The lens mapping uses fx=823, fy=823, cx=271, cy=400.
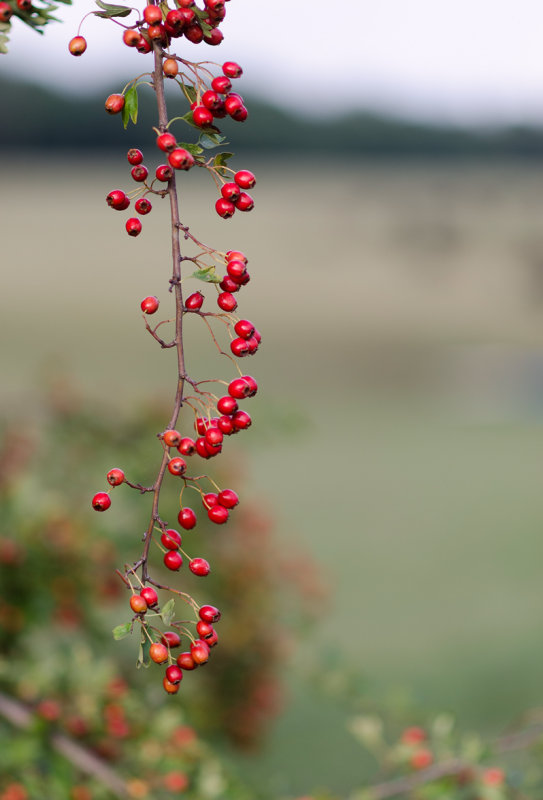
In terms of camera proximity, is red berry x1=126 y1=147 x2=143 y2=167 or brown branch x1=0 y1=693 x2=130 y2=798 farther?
brown branch x1=0 y1=693 x2=130 y2=798

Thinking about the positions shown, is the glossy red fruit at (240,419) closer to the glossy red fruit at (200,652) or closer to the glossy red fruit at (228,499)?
the glossy red fruit at (228,499)

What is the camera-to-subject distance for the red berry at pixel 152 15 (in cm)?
83

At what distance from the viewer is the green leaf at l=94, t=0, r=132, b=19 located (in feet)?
2.98

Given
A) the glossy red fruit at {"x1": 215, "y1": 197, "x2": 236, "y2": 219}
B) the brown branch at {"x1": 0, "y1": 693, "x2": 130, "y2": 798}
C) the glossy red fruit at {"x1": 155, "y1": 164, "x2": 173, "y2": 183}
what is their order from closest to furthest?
1. the glossy red fruit at {"x1": 155, "y1": 164, "x2": 173, "y2": 183}
2. the glossy red fruit at {"x1": 215, "y1": 197, "x2": 236, "y2": 219}
3. the brown branch at {"x1": 0, "y1": 693, "x2": 130, "y2": 798}

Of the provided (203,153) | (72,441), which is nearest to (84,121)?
(72,441)

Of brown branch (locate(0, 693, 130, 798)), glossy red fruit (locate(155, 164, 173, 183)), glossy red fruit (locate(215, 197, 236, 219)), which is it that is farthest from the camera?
brown branch (locate(0, 693, 130, 798))

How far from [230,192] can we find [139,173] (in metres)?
0.10

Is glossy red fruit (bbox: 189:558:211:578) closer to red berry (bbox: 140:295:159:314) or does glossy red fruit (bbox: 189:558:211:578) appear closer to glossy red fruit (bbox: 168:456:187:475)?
glossy red fruit (bbox: 168:456:187:475)

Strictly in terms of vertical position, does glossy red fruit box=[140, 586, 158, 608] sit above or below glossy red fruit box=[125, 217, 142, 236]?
below

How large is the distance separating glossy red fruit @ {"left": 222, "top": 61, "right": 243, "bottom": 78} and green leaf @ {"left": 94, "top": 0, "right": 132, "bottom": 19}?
4.8 inches

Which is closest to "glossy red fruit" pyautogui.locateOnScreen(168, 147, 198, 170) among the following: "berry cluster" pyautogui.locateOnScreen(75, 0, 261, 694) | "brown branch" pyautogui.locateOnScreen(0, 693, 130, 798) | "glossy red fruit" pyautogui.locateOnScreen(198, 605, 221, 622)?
"berry cluster" pyautogui.locateOnScreen(75, 0, 261, 694)

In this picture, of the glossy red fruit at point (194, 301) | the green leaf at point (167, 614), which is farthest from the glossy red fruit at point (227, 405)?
the green leaf at point (167, 614)

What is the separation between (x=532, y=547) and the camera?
10.6 meters

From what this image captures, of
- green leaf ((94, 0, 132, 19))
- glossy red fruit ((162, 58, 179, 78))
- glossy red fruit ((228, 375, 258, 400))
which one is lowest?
glossy red fruit ((228, 375, 258, 400))
